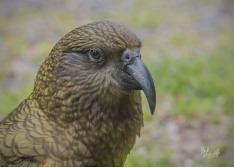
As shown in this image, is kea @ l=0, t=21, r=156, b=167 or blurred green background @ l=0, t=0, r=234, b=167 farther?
blurred green background @ l=0, t=0, r=234, b=167

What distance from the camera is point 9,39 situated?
9.91 meters

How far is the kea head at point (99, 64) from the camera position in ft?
13.8

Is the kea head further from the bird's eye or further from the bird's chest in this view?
the bird's chest

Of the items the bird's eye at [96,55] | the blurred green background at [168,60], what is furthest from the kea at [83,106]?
the blurred green background at [168,60]

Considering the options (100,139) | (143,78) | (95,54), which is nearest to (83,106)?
(100,139)

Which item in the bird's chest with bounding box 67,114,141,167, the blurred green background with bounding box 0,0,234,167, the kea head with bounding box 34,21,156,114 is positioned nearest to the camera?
the kea head with bounding box 34,21,156,114

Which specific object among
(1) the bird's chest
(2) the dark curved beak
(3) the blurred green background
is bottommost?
(1) the bird's chest

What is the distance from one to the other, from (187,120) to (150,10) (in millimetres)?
4056

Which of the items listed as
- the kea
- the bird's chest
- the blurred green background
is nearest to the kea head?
the kea

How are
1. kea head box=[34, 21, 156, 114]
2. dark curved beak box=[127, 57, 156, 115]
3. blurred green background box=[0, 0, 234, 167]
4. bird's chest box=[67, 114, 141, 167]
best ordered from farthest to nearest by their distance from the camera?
blurred green background box=[0, 0, 234, 167], bird's chest box=[67, 114, 141, 167], kea head box=[34, 21, 156, 114], dark curved beak box=[127, 57, 156, 115]

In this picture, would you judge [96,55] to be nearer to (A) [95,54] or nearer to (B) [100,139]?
(A) [95,54]

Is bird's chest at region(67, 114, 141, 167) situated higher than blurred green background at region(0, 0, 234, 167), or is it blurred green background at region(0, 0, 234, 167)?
blurred green background at region(0, 0, 234, 167)

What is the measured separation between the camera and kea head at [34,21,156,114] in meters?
4.21

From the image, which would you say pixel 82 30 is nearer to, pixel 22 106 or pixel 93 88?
Answer: pixel 93 88
